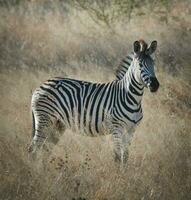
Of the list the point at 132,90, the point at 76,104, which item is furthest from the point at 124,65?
the point at 76,104

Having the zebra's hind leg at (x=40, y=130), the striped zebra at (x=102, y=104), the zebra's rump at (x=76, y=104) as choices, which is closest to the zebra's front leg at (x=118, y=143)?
the striped zebra at (x=102, y=104)

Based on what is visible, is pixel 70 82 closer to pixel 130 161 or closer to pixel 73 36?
pixel 130 161

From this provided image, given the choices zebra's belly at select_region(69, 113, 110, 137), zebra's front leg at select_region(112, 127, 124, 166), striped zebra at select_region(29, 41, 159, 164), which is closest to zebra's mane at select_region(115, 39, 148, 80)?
striped zebra at select_region(29, 41, 159, 164)

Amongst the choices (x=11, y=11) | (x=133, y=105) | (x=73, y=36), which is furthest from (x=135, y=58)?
(x=11, y=11)

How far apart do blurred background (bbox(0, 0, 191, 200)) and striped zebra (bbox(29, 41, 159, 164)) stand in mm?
261

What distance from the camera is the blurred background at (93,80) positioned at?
291 inches

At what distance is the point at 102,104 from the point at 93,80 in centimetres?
330

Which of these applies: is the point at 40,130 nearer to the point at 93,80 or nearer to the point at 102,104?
the point at 102,104

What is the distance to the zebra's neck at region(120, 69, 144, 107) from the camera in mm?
8727

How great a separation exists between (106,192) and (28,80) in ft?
18.0

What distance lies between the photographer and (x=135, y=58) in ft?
28.4

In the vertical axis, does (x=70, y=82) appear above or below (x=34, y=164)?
above

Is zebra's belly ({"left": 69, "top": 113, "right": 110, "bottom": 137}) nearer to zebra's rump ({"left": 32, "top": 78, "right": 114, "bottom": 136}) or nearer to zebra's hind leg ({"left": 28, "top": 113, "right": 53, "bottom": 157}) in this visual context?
zebra's rump ({"left": 32, "top": 78, "right": 114, "bottom": 136})

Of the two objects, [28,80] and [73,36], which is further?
[73,36]
